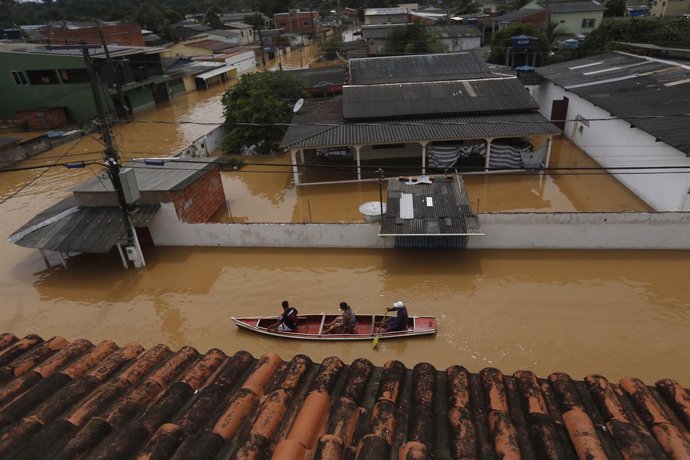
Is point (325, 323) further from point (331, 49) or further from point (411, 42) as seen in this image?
point (331, 49)

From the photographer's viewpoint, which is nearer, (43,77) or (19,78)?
(19,78)

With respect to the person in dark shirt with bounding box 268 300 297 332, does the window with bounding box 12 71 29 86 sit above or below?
above

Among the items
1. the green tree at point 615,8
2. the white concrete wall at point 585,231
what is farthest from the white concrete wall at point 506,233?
the green tree at point 615,8

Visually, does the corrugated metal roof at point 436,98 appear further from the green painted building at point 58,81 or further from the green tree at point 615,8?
the green tree at point 615,8

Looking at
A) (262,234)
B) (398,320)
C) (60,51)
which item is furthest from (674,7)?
(60,51)

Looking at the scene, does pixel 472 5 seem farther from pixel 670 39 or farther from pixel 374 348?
pixel 374 348

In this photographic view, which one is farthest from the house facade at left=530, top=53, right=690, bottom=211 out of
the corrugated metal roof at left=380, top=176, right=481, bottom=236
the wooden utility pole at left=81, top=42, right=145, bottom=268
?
A: the wooden utility pole at left=81, top=42, right=145, bottom=268

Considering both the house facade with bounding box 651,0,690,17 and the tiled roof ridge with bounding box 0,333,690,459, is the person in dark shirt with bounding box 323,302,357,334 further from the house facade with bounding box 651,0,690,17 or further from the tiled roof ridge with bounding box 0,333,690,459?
the house facade with bounding box 651,0,690,17
